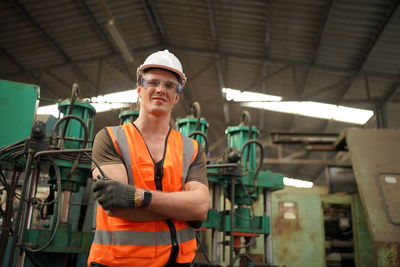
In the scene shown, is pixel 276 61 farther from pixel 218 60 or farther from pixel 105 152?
pixel 105 152

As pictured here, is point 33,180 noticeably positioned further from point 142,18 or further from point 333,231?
point 142,18

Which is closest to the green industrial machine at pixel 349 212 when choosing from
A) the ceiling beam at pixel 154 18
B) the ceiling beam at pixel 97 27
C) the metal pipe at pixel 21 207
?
the metal pipe at pixel 21 207

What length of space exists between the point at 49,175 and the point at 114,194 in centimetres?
167

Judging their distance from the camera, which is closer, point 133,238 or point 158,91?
point 133,238

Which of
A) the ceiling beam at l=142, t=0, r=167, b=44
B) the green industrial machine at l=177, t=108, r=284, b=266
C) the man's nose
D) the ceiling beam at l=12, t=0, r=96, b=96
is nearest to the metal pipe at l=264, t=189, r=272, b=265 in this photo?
the green industrial machine at l=177, t=108, r=284, b=266

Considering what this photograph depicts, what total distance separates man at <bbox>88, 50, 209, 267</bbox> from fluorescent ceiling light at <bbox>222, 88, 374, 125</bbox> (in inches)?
229

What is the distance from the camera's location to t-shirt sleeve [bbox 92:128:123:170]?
1.13 m

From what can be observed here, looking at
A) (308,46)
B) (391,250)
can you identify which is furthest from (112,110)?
(391,250)

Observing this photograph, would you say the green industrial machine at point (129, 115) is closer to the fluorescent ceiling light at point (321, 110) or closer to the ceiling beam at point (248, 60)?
the ceiling beam at point (248, 60)

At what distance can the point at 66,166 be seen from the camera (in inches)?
92.7

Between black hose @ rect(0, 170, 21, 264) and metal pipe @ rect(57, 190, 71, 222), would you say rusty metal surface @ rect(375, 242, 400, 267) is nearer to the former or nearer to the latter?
metal pipe @ rect(57, 190, 71, 222)

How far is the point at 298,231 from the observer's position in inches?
149

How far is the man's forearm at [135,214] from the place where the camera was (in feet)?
3.38

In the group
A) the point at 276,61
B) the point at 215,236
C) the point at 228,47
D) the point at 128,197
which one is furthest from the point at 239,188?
the point at 228,47
